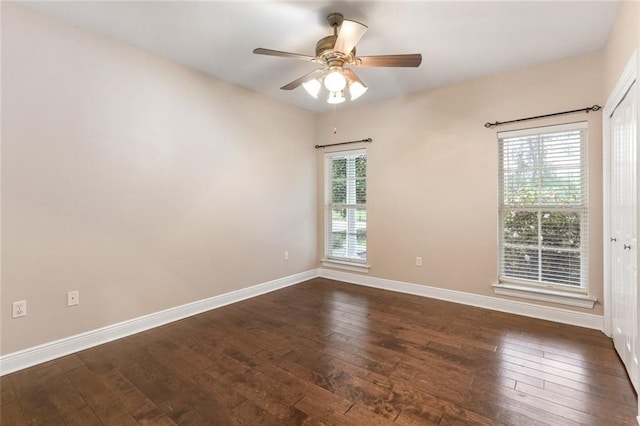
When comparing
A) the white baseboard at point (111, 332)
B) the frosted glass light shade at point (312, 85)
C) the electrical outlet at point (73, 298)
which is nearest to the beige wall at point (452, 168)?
the frosted glass light shade at point (312, 85)

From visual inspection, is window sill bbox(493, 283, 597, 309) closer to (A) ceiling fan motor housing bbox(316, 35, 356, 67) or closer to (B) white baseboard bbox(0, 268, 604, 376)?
(B) white baseboard bbox(0, 268, 604, 376)

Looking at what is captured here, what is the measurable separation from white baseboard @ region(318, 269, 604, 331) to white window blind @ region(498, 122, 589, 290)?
10.6 inches

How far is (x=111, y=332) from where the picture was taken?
8.93ft

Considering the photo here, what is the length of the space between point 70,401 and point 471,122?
4436mm

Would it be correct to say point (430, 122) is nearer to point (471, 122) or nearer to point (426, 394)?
point (471, 122)

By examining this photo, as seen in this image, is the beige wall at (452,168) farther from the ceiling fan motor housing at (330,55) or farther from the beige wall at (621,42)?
the ceiling fan motor housing at (330,55)

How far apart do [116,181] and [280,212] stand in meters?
2.13

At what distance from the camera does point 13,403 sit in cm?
186

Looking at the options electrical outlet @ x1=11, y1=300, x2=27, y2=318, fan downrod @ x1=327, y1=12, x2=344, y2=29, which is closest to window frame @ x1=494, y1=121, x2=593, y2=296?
fan downrod @ x1=327, y1=12, x2=344, y2=29

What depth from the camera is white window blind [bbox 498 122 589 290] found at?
303 centimetres

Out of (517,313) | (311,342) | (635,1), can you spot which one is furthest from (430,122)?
(311,342)

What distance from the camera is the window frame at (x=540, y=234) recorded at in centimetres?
298

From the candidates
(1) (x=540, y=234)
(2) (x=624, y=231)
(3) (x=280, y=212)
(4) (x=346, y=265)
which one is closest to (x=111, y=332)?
(3) (x=280, y=212)

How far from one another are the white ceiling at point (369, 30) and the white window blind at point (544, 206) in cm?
84
